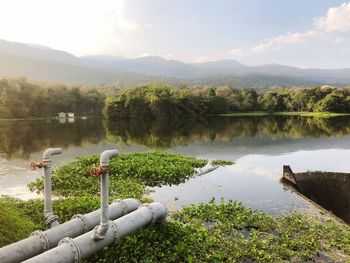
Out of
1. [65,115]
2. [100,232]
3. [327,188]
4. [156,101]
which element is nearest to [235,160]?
[327,188]

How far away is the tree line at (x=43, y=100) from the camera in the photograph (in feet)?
306

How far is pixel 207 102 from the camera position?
105312 mm

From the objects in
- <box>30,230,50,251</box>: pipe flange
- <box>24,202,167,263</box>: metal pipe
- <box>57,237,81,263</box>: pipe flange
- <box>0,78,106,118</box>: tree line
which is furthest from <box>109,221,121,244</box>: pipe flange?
<box>0,78,106,118</box>: tree line

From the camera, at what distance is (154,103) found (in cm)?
9306

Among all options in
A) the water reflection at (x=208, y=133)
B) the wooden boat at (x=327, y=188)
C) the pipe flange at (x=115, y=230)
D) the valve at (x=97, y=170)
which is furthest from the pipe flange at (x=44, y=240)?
the water reflection at (x=208, y=133)

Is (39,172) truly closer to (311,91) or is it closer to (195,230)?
(195,230)

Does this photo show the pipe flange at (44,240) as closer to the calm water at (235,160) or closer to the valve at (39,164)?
the valve at (39,164)

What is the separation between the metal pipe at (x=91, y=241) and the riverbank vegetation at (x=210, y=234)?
977mm

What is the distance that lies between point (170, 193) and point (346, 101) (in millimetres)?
101985

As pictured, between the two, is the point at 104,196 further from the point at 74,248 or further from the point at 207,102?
the point at 207,102

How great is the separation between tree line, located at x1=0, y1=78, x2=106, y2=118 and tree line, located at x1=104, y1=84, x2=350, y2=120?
783 inches

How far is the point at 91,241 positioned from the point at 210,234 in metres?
5.71

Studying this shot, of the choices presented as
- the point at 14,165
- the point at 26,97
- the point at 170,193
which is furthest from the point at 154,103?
the point at 170,193

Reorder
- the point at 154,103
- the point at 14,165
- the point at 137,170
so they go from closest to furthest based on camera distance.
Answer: the point at 137,170 < the point at 14,165 < the point at 154,103
